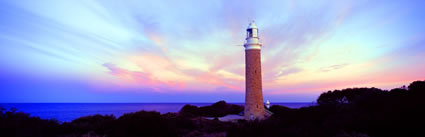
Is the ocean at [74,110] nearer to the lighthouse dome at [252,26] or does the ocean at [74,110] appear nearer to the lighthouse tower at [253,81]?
the lighthouse tower at [253,81]

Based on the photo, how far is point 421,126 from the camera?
19.1 feet

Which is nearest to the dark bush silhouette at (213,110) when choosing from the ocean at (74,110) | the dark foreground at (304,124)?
the ocean at (74,110)

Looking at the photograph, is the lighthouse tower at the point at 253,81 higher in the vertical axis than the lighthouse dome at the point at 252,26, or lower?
lower

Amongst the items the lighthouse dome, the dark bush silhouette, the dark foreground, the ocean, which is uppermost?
the lighthouse dome

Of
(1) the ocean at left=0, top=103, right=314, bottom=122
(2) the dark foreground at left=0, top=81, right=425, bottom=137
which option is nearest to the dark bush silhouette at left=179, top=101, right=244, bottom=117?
(1) the ocean at left=0, top=103, right=314, bottom=122

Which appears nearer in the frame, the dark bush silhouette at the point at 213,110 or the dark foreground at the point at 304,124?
the dark foreground at the point at 304,124

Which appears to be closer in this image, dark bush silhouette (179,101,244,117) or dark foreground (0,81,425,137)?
dark foreground (0,81,425,137)

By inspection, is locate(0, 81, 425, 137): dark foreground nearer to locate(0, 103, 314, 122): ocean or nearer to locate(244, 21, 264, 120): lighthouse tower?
locate(0, 103, 314, 122): ocean

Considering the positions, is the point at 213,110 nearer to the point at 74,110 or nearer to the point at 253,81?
the point at 253,81

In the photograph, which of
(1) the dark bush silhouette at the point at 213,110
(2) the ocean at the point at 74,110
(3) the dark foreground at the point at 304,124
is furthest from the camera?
(2) the ocean at the point at 74,110

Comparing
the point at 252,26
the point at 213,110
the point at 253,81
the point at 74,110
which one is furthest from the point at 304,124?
the point at 74,110

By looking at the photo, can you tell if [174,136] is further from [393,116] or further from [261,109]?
[261,109]

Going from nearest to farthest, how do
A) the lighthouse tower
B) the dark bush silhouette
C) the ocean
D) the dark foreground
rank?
the dark foreground → the lighthouse tower → the dark bush silhouette → the ocean

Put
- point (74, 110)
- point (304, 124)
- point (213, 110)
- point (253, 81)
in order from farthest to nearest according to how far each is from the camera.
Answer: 1. point (74, 110)
2. point (213, 110)
3. point (253, 81)
4. point (304, 124)
